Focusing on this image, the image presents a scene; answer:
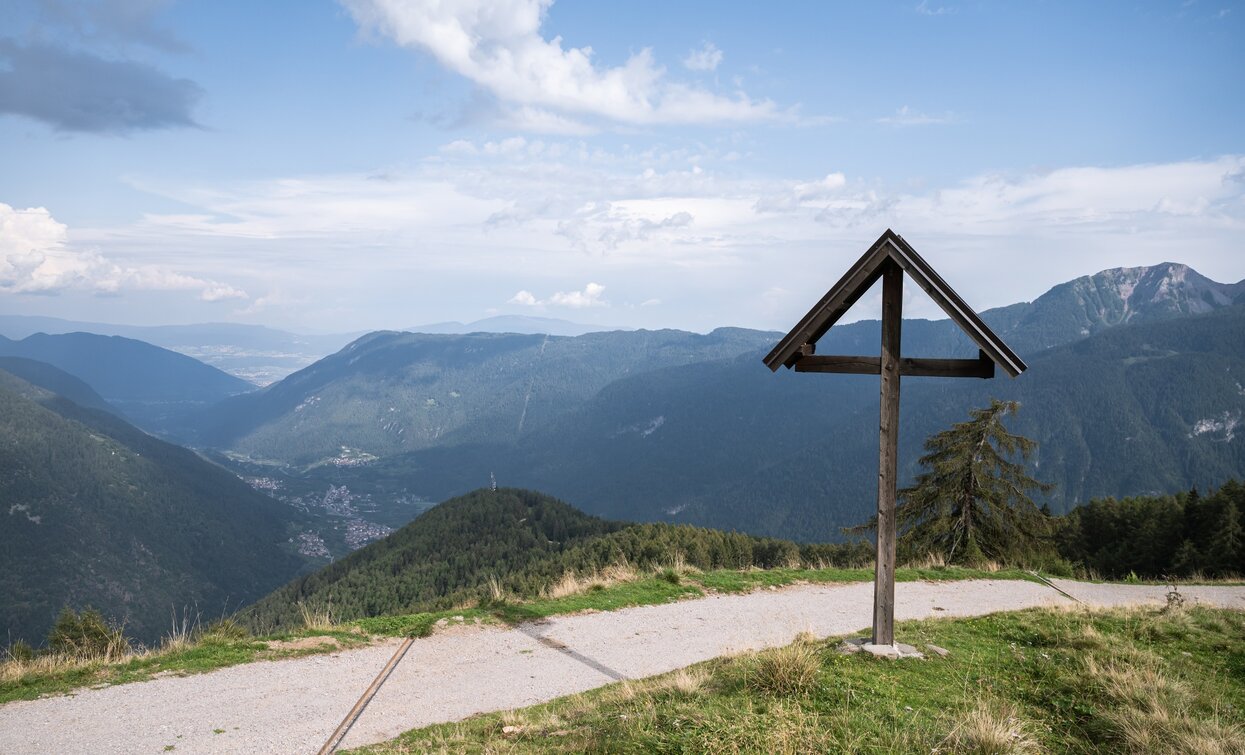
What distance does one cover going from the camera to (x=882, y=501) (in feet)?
31.6

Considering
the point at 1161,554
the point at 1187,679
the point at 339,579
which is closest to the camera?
the point at 1187,679

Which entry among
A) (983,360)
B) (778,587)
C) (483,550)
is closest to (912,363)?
(983,360)

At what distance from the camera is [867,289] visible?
10.2m

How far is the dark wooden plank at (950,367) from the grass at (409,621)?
754cm

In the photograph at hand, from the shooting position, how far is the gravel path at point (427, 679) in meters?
8.19

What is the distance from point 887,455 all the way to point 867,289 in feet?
8.14

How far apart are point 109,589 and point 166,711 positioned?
193 metres

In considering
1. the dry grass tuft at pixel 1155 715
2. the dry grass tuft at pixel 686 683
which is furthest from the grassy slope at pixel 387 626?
the dry grass tuft at pixel 1155 715

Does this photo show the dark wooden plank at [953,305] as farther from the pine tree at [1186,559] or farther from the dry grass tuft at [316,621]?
the pine tree at [1186,559]

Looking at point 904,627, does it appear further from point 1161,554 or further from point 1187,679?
point 1161,554

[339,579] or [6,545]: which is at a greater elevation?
[339,579]

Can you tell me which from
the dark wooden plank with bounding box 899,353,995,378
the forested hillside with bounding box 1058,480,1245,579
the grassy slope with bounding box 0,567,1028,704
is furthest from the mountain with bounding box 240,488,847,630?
the dark wooden plank with bounding box 899,353,995,378

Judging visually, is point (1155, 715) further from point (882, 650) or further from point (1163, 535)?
point (1163, 535)

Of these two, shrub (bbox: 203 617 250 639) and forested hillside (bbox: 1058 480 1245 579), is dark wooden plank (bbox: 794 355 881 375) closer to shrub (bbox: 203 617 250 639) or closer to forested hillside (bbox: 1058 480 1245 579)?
shrub (bbox: 203 617 250 639)
